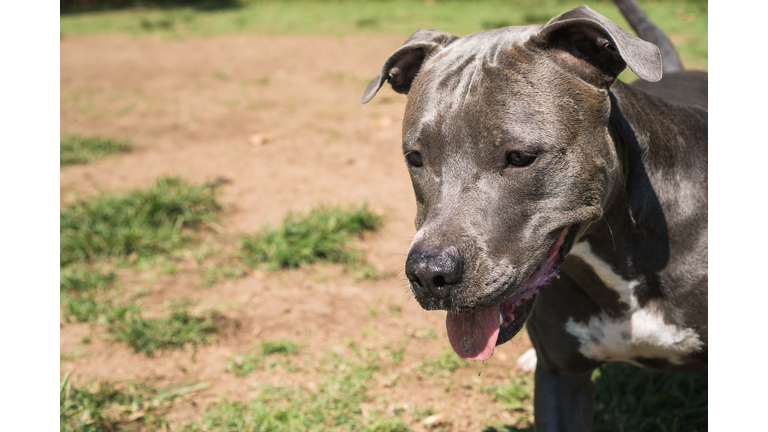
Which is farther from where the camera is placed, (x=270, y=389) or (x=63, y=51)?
(x=63, y=51)

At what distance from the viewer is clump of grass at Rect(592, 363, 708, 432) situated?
9.53ft

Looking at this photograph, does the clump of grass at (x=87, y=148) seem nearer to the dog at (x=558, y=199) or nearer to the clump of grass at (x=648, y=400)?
the dog at (x=558, y=199)

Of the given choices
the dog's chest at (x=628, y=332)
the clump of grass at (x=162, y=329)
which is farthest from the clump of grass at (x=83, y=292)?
the dog's chest at (x=628, y=332)

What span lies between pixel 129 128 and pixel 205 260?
3.24 m

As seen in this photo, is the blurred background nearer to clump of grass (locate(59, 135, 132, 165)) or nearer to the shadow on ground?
clump of grass (locate(59, 135, 132, 165))

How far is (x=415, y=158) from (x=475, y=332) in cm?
60

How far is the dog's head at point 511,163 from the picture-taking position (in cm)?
192

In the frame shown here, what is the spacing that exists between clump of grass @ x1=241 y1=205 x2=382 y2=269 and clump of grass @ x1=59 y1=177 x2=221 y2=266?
59 cm

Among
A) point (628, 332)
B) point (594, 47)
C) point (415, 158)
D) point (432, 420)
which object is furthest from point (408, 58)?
point (432, 420)

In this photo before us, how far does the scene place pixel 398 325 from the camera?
3.77 meters

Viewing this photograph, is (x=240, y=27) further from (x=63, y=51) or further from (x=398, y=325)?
(x=398, y=325)

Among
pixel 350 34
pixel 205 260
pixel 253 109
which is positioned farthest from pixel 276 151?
pixel 350 34

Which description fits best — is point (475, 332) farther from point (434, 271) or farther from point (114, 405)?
point (114, 405)

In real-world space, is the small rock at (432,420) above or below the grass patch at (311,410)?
above
